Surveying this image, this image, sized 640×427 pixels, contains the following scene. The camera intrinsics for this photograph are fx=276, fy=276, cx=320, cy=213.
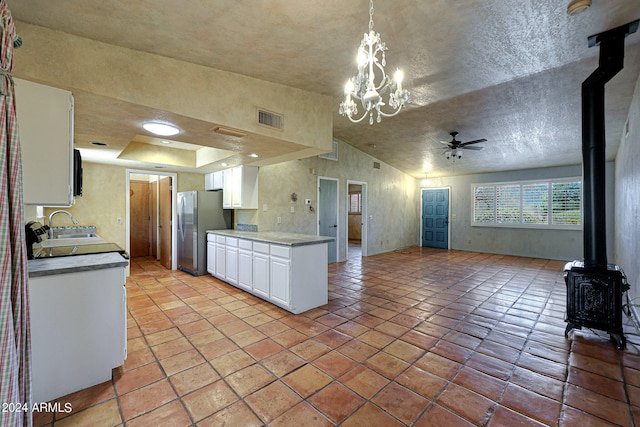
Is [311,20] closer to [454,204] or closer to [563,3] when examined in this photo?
[563,3]

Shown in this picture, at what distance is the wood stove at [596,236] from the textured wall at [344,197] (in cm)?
416

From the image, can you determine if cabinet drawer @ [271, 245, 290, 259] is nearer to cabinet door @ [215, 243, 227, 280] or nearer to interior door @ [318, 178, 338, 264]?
cabinet door @ [215, 243, 227, 280]

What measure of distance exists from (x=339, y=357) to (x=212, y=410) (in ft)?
3.34

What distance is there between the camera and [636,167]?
9.93 feet

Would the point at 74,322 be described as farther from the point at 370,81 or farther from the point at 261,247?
the point at 370,81

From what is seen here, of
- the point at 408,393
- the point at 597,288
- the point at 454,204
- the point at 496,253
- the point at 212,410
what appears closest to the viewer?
the point at 212,410

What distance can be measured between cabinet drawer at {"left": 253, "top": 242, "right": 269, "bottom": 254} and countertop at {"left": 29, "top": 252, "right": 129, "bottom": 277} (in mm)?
1656

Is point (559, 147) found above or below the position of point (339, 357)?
above

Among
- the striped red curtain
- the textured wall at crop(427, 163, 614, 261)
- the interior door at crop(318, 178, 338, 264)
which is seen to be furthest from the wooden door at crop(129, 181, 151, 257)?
the textured wall at crop(427, 163, 614, 261)

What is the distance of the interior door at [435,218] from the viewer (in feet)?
28.4

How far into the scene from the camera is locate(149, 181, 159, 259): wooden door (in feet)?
21.8

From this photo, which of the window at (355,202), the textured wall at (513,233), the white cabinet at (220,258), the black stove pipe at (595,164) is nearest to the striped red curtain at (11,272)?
the white cabinet at (220,258)

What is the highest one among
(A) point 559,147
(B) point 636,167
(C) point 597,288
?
(A) point 559,147

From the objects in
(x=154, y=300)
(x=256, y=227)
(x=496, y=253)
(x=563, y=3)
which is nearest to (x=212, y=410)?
(x=154, y=300)
